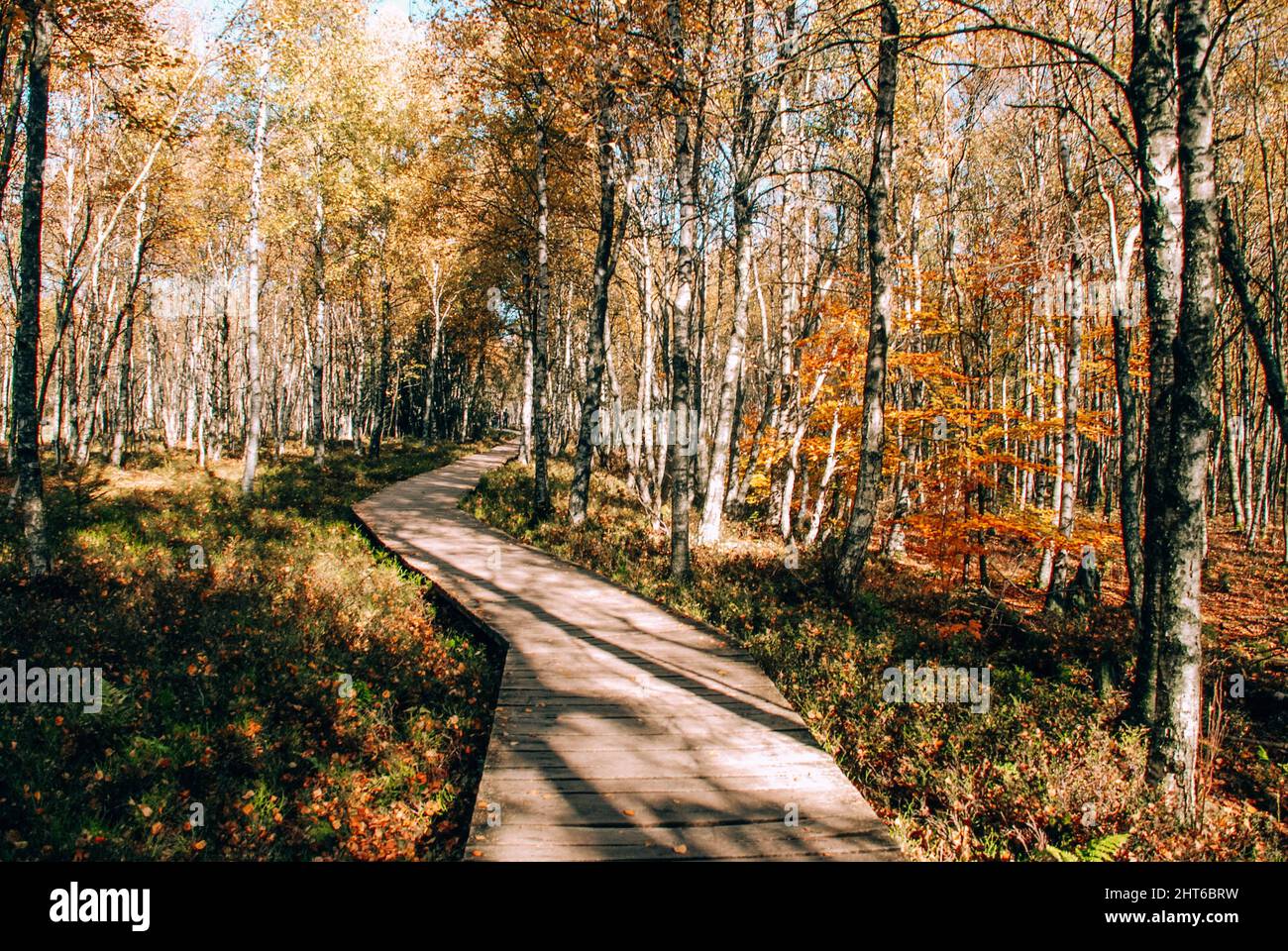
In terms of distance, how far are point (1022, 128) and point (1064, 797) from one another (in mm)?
17847

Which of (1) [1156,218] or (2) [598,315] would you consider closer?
(1) [1156,218]

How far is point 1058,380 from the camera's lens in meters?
14.5

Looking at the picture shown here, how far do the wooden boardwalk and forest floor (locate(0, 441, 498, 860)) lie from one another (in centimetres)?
74

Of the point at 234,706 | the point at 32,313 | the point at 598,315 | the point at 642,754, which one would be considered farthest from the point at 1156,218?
the point at 32,313

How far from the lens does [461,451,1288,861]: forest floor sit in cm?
460

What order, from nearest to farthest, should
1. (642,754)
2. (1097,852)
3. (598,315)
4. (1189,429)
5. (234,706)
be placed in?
(1097,852), (1189,429), (642,754), (234,706), (598,315)

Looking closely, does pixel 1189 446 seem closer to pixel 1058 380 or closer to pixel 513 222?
pixel 1058 380

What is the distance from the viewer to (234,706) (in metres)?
5.76

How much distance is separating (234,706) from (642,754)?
4.11 m

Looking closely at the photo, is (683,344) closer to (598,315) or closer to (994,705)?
(598,315)

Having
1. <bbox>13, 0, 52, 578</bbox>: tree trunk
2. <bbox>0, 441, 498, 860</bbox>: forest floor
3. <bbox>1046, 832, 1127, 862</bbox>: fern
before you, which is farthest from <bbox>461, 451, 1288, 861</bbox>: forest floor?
<bbox>13, 0, 52, 578</bbox>: tree trunk

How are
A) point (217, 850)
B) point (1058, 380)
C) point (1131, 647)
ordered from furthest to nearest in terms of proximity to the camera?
point (1058, 380), point (1131, 647), point (217, 850)
